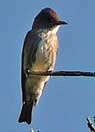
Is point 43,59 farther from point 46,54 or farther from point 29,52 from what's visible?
point 29,52

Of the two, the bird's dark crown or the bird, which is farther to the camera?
the bird's dark crown

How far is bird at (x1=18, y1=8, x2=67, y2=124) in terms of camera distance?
7543 mm

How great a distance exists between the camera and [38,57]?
7.58 meters

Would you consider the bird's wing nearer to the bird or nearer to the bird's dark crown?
the bird

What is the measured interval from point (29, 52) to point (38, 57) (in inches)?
14.6

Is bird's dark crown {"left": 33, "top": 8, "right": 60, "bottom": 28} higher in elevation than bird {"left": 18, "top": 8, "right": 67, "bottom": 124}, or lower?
higher

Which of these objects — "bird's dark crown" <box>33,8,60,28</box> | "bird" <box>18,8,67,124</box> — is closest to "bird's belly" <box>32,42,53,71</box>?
"bird" <box>18,8,67,124</box>

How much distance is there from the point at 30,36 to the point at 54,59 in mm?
824

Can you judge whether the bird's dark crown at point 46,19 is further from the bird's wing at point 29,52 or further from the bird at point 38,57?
the bird's wing at point 29,52

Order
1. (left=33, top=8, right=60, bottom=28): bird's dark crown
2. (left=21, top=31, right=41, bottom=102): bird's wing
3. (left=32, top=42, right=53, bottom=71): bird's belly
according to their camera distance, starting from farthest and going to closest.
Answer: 1. (left=33, top=8, right=60, bottom=28): bird's dark crown
2. (left=21, top=31, right=41, bottom=102): bird's wing
3. (left=32, top=42, right=53, bottom=71): bird's belly

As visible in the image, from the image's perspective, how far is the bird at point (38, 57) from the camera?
7.54 metres

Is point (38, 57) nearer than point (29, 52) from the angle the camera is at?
Yes

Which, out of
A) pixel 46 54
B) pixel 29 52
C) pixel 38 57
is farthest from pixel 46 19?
pixel 38 57

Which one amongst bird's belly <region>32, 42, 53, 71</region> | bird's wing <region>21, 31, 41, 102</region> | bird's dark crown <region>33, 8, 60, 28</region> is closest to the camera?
bird's belly <region>32, 42, 53, 71</region>
